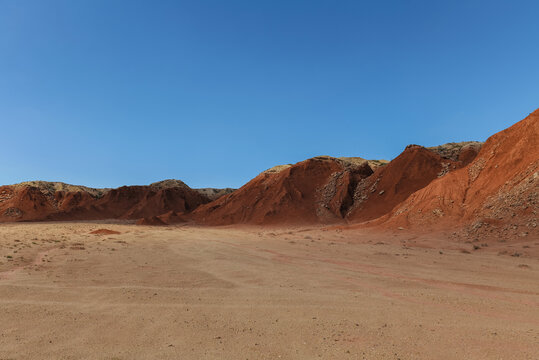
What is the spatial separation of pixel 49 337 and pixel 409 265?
12929 mm

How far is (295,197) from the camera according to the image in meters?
60.3

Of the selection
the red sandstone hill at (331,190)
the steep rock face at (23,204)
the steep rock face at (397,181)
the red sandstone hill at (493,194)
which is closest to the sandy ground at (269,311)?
the red sandstone hill at (493,194)

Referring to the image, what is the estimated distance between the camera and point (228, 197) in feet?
236

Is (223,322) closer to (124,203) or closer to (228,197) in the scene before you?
(228,197)

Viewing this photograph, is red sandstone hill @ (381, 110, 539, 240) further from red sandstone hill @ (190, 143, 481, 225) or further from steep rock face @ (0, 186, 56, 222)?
steep rock face @ (0, 186, 56, 222)

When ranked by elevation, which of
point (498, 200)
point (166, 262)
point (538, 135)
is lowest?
point (166, 262)

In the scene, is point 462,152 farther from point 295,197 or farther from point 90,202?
point 90,202

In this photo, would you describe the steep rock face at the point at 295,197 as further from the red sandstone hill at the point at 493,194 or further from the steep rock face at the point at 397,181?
the red sandstone hill at the point at 493,194

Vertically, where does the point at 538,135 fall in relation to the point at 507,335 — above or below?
above

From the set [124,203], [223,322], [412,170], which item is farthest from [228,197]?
[223,322]

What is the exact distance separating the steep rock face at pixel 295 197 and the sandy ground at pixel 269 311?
41.5 metres

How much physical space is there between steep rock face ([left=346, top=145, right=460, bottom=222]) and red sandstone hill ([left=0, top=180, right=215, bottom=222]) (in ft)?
197

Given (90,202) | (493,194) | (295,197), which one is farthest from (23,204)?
(493,194)

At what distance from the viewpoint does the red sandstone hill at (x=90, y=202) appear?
84.6 m
